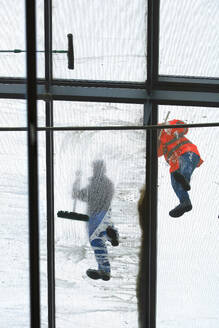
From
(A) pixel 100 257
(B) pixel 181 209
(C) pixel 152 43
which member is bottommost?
(A) pixel 100 257

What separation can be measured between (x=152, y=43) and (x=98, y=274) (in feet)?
5.86

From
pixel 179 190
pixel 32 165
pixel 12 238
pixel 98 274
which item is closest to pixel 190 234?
pixel 179 190

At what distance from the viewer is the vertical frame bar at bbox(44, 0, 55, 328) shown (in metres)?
3.96

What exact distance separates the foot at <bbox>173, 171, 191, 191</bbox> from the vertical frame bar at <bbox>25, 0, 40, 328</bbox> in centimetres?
253

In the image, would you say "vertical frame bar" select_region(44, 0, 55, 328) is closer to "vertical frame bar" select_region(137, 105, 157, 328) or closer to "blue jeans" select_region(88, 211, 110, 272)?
"blue jeans" select_region(88, 211, 110, 272)

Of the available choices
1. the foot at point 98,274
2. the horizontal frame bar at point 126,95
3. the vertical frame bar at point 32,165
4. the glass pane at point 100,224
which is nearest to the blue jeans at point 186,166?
the glass pane at point 100,224

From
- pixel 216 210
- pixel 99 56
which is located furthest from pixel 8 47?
pixel 216 210

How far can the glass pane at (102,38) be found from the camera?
395 centimetres

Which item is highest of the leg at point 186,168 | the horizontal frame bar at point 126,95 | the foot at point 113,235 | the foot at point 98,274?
the horizontal frame bar at point 126,95

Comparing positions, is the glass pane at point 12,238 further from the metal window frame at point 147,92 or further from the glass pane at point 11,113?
the metal window frame at point 147,92

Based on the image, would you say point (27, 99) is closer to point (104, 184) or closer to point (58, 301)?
point (104, 184)

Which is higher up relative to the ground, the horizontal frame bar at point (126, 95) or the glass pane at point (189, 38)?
the glass pane at point (189, 38)

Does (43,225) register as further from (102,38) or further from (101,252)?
(102,38)

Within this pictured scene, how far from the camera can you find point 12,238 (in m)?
4.24
